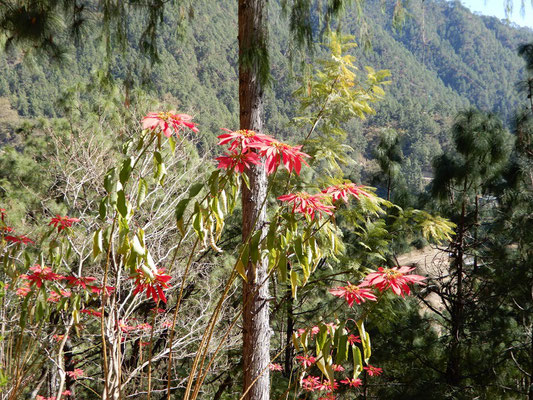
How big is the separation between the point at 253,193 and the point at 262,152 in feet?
3.37

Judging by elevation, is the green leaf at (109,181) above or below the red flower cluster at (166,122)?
below

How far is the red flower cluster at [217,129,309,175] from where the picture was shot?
1.00 m

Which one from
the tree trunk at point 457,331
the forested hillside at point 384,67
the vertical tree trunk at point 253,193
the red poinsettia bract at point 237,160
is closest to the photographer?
the red poinsettia bract at point 237,160

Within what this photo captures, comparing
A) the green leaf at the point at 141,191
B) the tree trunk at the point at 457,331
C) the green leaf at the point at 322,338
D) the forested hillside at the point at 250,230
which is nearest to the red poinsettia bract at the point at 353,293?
the forested hillside at the point at 250,230

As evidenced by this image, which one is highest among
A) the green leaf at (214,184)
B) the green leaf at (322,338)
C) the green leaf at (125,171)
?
the green leaf at (125,171)

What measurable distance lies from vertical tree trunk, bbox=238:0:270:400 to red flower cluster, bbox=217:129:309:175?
953 millimetres

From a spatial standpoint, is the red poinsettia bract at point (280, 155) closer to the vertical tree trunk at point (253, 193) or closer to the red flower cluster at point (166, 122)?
the red flower cluster at point (166, 122)

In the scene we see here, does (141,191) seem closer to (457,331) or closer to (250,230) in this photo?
(250,230)

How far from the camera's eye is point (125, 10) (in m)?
2.28

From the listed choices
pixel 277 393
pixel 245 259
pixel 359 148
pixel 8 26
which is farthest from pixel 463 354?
pixel 359 148

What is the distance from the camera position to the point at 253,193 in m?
2.11

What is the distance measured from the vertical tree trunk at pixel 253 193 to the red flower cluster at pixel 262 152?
0.95 m

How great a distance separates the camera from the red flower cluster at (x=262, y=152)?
39.3 inches

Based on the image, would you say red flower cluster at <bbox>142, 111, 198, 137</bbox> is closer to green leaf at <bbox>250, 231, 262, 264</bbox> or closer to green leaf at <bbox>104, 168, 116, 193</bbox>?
green leaf at <bbox>104, 168, 116, 193</bbox>
